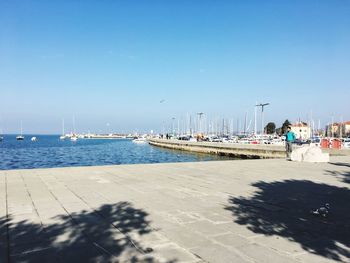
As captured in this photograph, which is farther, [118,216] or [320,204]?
[320,204]

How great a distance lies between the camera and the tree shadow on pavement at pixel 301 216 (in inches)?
188

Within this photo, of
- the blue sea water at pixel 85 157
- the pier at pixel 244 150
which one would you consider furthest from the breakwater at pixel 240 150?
the blue sea water at pixel 85 157

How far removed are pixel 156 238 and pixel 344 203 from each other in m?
4.56

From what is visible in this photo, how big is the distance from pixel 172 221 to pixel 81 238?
1.58 m

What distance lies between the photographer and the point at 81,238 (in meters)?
4.94

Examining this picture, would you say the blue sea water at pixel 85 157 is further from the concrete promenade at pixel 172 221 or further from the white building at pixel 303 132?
the white building at pixel 303 132

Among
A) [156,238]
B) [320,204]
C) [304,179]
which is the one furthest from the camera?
[304,179]

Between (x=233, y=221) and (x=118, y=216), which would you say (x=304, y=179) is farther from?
(x=118, y=216)

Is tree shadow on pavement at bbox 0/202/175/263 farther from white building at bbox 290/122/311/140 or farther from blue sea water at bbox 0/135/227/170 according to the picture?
white building at bbox 290/122/311/140

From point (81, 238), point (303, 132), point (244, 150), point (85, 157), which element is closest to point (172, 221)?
point (81, 238)

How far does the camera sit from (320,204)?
7.33 meters

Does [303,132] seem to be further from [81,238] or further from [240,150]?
[81,238]

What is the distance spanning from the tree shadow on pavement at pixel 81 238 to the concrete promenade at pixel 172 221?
0.01 m

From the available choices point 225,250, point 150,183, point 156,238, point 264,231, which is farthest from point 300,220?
point 150,183
